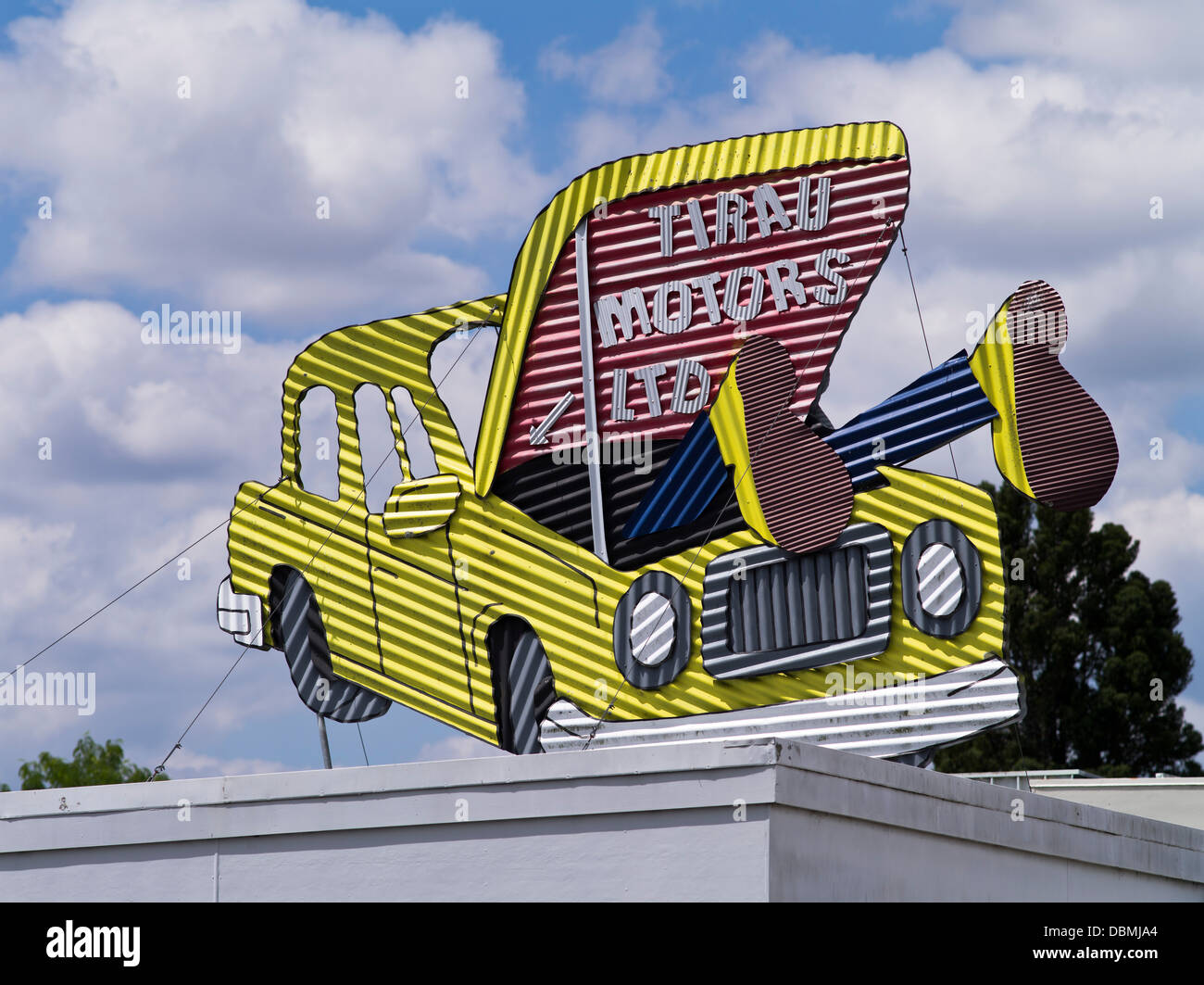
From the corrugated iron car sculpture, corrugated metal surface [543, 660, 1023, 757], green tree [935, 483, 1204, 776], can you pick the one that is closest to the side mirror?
the corrugated iron car sculpture

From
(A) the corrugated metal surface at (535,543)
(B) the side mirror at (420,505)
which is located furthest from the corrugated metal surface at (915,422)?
(B) the side mirror at (420,505)

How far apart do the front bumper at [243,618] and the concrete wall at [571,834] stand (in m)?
4.67

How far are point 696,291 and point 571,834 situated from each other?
7200mm

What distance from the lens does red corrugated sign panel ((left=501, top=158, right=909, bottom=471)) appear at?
15.9 m

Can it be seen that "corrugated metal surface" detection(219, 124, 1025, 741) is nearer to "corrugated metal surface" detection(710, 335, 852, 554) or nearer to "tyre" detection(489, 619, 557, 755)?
"tyre" detection(489, 619, 557, 755)

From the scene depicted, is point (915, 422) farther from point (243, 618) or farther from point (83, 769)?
point (83, 769)

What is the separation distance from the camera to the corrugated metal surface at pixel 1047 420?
14984 mm

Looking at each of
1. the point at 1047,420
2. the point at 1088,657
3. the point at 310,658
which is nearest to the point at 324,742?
the point at 310,658

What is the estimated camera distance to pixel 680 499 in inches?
636

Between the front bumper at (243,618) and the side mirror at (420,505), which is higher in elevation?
→ the side mirror at (420,505)

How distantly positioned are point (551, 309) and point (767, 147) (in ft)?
9.14

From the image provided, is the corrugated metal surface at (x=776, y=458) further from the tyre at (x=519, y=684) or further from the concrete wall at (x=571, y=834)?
the concrete wall at (x=571, y=834)
